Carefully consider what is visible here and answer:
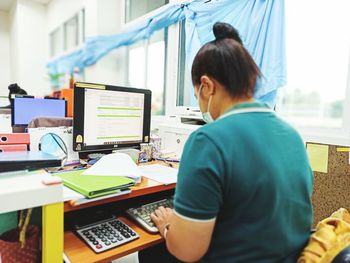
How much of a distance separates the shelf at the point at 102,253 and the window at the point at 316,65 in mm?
1011

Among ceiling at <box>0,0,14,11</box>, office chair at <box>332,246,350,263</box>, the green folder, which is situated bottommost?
office chair at <box>332,246,350,263</box>

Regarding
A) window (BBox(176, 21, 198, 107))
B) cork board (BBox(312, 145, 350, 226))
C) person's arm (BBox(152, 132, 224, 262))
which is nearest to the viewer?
person's arm (BBox(152, 132, 224, 262))

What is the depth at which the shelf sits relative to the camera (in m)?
0.78

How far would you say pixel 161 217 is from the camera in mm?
950

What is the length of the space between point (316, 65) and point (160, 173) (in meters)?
1.05

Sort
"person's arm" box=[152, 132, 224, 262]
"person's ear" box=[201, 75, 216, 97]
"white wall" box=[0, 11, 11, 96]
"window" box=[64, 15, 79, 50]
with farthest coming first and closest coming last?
"white wall" box=[0, 11, 11, 96], "window" box=[64, 15, 79, 50], "person's ear" box=[201, 75, 216, 97], "person's arm" box=[152, 132, 224, 262]

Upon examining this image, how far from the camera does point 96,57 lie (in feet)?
11.5

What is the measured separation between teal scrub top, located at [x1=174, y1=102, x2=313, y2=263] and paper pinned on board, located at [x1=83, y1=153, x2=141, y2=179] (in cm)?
43

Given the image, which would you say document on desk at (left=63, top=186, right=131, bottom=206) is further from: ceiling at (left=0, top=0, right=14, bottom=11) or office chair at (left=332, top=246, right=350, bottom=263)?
ceiling at (left=0, top=0, right=14, bottom=11)

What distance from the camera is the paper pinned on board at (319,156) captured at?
1.26 metres

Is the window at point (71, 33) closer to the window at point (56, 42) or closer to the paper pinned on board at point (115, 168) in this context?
the window at point (56, 42)

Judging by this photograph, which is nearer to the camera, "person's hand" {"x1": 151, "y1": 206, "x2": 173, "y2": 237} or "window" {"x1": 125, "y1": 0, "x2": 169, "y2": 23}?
"person's hand" {"x1": 151, "y1": 206, "x2": 173, "y2": 237}

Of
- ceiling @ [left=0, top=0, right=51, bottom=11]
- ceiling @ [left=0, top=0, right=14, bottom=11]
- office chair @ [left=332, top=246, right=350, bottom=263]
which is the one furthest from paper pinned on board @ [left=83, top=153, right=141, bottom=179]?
ceiling @ [left=0, top=0, right=14, bottom=11]

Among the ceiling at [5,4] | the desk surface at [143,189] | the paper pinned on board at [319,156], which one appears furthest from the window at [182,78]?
the ceiling at [5,4]
